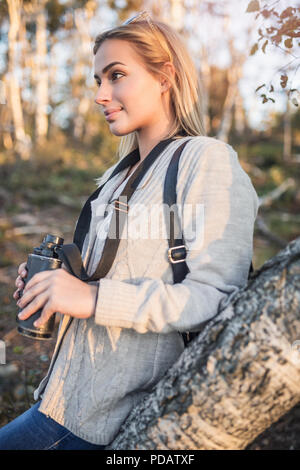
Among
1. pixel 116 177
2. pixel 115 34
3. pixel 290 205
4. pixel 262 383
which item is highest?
pixel 115 34

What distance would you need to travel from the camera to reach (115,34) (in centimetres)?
157

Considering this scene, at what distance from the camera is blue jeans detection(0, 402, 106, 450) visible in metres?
1.43

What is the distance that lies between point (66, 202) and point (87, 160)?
6.61 m

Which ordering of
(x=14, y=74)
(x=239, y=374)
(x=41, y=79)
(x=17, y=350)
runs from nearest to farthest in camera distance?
(x=239, y=374)
(x=17, y=350)
(x=14, y=74)
(x=41, y=79)

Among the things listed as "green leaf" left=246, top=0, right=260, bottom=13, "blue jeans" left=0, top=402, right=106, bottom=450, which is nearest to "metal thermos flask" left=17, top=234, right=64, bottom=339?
"blue jeans" left=0, top=402, right=106, bottom=450

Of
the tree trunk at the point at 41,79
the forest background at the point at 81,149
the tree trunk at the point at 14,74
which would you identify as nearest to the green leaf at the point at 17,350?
the forest background at the point at 81,149

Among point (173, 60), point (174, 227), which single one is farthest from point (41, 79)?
point (174, 227)

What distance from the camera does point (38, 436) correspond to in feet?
4.92

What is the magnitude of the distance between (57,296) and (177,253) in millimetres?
429

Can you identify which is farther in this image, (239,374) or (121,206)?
(121,206)

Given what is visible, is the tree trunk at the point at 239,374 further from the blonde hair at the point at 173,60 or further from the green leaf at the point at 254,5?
the green leaf at the point at 254,5

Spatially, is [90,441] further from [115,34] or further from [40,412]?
[115,34]

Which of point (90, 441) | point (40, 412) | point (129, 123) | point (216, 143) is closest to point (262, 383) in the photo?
point (90, 441)

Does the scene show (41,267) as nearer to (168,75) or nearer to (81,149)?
(168,75)
